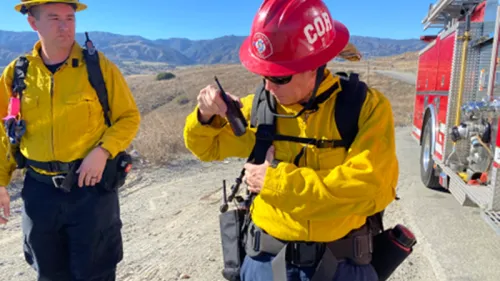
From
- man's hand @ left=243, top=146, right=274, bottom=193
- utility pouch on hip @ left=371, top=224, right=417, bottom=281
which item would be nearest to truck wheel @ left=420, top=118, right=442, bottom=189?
utility pouch on hip @ left=371, top=224, right=417, bottom=281

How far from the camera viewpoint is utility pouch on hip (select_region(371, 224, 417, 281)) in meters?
1.85

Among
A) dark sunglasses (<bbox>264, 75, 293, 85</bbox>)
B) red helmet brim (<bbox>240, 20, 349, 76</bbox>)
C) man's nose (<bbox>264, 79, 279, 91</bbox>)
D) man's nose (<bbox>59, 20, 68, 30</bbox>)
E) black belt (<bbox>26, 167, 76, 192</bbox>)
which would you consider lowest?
black belt (<bbox>26, 167, 76, 192</bbox>)

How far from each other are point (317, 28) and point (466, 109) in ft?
11.8

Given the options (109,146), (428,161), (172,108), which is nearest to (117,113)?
(109,146)

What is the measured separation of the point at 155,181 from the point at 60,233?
4010 millimetres

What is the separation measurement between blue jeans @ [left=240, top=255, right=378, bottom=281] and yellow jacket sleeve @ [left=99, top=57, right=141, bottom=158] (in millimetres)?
1260

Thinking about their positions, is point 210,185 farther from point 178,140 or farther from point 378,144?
point 378,144

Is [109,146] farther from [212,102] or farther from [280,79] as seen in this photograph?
[280,79]

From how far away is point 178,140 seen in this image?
348 inches

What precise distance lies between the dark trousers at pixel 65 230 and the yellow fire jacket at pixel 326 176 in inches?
44.2

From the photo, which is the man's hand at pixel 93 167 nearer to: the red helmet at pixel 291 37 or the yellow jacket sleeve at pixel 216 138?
the yellow jacket sleeve at pixel 216 138

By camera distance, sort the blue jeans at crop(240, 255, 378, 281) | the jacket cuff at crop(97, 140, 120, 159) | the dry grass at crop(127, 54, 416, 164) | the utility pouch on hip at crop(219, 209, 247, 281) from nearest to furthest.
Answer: the blue jeans at crop(240, 255, 378, 281)
the utility pouch on hip at crop(219, 209, 247, 281)
the jacket cuff at crop(97, 140, 120, 159)
the dry grass at crop(127, 54, 416, 164)

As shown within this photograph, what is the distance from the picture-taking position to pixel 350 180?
147cm

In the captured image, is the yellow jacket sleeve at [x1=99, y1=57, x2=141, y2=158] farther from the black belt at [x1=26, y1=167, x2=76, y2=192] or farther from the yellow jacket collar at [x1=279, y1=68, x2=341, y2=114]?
the yellow jacket collar at [x1=279, y1=68, x2=341, y2=114]
